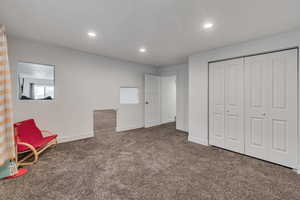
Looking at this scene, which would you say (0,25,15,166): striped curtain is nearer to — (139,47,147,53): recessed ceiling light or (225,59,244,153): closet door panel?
(139,47,147,53): recessed ceiling light

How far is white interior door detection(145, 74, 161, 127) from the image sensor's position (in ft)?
17.4

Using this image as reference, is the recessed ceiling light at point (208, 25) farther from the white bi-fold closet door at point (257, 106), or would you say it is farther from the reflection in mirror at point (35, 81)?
the reflection in mirror at point (35, 81)

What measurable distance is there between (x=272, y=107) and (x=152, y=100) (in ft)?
12.2

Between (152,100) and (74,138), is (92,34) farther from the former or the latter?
(152,100)

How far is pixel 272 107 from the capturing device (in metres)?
2.51

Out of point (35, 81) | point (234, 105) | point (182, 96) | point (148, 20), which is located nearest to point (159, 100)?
point (182, 96)

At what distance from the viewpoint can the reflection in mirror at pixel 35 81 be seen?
298 centimetres

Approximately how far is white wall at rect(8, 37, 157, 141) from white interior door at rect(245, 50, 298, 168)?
3584mm

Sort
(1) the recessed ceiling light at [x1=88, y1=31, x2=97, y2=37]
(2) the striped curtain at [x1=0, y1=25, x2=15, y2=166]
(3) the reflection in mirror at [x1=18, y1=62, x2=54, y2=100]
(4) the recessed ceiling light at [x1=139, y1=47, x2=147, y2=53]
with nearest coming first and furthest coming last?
(2) the striped curtain at [x1=0, y1=25, x2=15, y2=166], (1) the recessed ceiling light at [x1=88, y1=31, x2=97, y2=37], (3) the reflection in mirror at [x1=18, y1=62, x2=54, y2=100], (4) the recessed ceiling light at [x1=139, y1=47, x2=147, y2=53]

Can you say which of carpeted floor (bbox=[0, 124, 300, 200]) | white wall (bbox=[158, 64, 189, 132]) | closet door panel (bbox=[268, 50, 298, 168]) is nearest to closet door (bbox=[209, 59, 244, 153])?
carpeted floor (bbox=[0, 124, 300, 200])

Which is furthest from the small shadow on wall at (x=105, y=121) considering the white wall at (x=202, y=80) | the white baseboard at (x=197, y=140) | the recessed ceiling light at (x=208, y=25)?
the recessed ceiling light at (x=208, y=25)

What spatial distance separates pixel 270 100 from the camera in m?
2.53

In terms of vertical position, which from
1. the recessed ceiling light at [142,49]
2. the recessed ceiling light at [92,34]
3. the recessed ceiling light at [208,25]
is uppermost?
the recessed ceiling light at [142,49]

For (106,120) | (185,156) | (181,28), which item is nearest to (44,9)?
(181,28)
